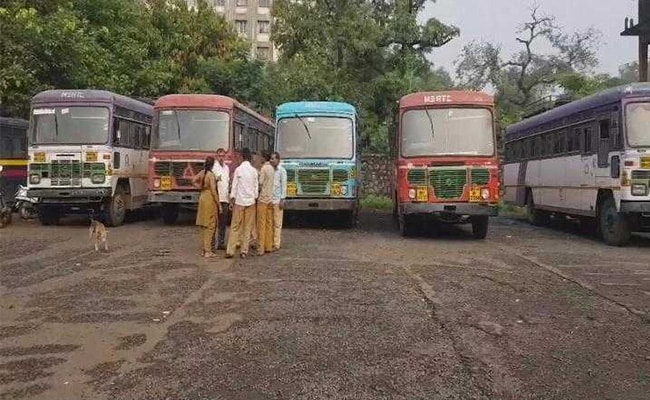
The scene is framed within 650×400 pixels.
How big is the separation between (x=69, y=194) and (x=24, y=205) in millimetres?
3486

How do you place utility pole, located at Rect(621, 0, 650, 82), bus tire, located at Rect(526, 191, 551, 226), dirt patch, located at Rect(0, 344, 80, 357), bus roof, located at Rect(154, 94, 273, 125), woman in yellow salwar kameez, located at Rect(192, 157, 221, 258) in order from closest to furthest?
dirt patch, located at Rect(0, 344, 80, 357)
woman in yellow salwar kameez, located at Rect(192, 157, 221, 258)
bus roof, located at Rect(154, 94, 273, 125)
bus tire, located at Rect(526, 191, 551, 226)
utility pole, located at Rect(621, 0, 650, 82)

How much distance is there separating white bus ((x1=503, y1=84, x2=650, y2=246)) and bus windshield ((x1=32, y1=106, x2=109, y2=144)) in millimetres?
10654

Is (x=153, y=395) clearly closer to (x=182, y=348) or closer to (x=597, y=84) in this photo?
(x=182, y=348)

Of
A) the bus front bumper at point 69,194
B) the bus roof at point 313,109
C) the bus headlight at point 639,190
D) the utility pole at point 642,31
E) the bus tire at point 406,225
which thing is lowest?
the bus tire at point 406,225

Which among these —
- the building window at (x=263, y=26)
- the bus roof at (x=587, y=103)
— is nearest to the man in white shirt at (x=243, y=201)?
the bus roof at (x=587, y=103)

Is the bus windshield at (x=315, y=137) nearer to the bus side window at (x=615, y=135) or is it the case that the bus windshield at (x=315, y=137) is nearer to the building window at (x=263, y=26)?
the bus side window at (x=615, y=135)

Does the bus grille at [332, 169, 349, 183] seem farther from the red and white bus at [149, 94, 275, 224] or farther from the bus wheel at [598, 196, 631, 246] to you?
the bus wheel at [598, 196, 631, 246]

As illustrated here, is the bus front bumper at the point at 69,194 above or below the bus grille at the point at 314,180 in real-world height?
below

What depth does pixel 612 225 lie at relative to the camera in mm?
14617

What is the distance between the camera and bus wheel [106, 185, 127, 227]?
57.4 ft

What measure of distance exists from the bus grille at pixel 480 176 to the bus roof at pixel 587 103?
9.15 feet

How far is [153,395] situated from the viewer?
202 inches

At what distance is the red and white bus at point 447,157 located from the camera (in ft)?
47.8

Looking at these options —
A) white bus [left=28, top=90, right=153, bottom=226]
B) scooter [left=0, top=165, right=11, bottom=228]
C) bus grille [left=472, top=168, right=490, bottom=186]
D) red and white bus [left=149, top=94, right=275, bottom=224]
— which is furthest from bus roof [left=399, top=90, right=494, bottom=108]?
scooter [left=0, top=165, right=11, bottom=228]
